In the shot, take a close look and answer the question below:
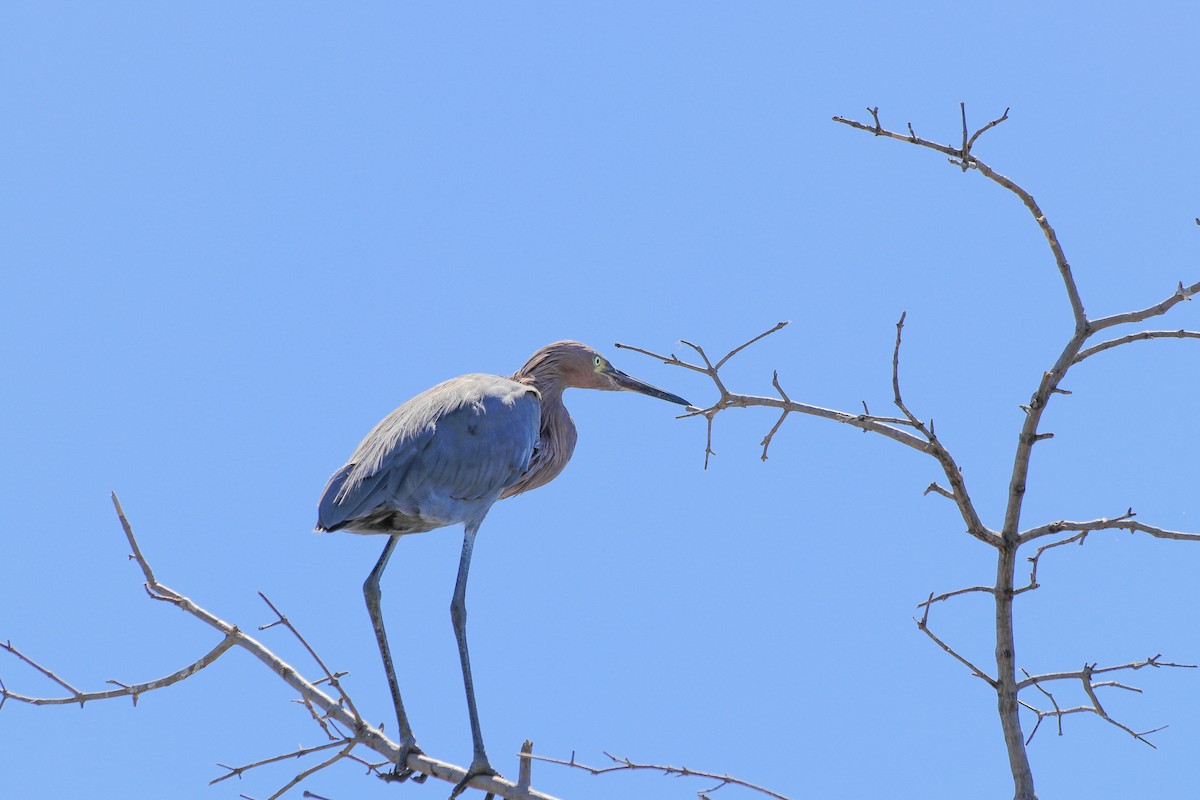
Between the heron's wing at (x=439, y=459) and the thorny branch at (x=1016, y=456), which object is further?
the heron's wing at (x=439, y=459)

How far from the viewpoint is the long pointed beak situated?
27.7 feet

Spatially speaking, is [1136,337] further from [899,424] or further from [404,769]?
[404,769]

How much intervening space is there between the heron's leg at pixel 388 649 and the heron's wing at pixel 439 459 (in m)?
0.21

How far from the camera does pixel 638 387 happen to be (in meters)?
8.46

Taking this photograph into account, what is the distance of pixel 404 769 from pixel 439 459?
1791mm

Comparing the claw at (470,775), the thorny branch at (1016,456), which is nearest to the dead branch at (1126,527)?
the thorny branch at (1016,456)

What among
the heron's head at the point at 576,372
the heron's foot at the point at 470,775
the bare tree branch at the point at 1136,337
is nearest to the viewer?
the bare tree branch at the point at 1136,337

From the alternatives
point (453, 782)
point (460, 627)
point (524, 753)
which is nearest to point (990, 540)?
point (524, 753)

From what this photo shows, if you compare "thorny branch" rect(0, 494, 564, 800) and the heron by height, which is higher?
the heron

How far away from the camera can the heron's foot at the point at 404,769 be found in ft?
19.1

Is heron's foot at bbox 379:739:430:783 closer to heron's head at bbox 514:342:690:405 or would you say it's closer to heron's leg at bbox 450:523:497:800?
heron's leg at bbox 450:523:497:800

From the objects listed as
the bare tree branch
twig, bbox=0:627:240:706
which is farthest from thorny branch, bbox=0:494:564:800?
the bare tree branch

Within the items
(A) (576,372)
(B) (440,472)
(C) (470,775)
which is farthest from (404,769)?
(A) (576,372)

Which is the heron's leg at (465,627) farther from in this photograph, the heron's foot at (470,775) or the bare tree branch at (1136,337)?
the bare tree branch at (1136,337)
